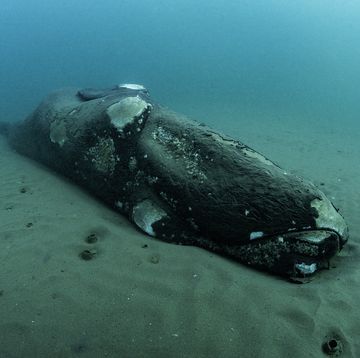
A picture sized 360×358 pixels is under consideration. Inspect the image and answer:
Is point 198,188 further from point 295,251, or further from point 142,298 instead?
point 142,298

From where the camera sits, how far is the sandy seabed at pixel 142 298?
9.40ft

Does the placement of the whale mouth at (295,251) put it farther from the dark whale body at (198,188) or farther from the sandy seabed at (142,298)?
the sandy seabed at (142,298)

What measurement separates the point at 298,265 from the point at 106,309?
203 centimetres

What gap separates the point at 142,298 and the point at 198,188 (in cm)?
A: 144

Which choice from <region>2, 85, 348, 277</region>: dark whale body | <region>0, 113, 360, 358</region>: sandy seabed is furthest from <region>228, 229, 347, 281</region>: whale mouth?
<region>0, 113, 360, 358</region>: sandy seabed

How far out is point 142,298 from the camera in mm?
3256

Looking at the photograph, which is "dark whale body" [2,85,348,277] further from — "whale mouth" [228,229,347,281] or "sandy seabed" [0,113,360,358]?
"sandy seabed" [0,113,360,358]

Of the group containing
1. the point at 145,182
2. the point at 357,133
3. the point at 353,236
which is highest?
the point at 145,182

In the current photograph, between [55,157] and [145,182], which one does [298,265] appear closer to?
[145,182]

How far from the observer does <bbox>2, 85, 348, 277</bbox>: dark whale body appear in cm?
386

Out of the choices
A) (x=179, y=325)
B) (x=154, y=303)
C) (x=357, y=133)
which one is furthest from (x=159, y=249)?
(x=357, y=133)

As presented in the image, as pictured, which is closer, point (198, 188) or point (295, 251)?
point (295, 251)

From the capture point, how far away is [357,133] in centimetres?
1364

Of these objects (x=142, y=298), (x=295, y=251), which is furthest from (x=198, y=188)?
(x=142, y=298)
